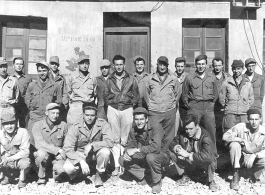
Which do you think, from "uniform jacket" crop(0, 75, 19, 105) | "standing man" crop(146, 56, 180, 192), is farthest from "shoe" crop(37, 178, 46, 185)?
"standing man" crop(146, 56, 180, 192)

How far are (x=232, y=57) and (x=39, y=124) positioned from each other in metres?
4.84

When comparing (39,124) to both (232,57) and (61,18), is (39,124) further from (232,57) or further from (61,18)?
(232,57)

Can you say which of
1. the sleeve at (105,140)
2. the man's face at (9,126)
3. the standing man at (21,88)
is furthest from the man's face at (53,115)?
the standing man at (21,88)

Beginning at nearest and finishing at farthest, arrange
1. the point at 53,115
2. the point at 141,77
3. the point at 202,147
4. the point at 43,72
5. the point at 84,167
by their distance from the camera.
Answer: the point at 84,167
the point at 202,147
the point at 53,115
the point at 43,72
the point at 141,77

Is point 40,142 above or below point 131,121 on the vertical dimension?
below

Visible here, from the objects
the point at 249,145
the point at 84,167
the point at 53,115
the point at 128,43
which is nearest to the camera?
the point at 84,167

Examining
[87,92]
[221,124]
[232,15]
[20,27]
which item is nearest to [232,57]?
[232,15]

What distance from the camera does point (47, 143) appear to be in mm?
5188

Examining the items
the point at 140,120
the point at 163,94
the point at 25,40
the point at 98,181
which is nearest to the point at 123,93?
the point at 163,94

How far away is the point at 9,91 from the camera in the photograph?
5.93 m

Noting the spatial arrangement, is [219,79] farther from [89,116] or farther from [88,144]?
[88,144]

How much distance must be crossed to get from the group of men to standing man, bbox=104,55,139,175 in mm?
18

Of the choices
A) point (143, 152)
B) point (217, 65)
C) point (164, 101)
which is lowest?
point (143, 152)

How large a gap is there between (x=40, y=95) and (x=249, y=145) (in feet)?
11.8
